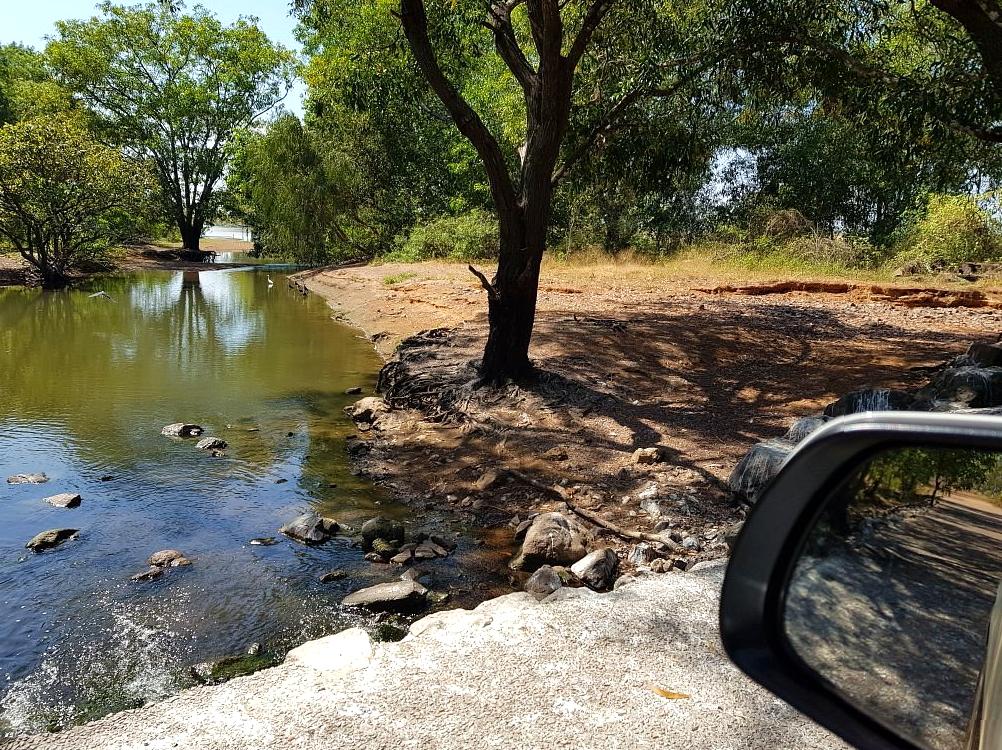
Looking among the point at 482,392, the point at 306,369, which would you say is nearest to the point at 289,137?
the point at 306,369

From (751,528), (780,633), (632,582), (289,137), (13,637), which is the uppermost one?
(289,137)

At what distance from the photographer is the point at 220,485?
7008 mm

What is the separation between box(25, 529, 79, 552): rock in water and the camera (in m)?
5.48

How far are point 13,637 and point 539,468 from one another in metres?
4.19

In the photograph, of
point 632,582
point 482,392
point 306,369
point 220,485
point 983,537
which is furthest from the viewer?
point 306,369

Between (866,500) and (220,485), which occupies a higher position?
(866,500)

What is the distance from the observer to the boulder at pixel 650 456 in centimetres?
686

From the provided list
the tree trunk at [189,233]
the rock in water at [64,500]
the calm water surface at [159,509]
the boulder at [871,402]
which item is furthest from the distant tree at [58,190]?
the boulder at [871,402]

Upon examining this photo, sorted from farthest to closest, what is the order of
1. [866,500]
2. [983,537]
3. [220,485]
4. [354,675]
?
[220,485]
[354,675]
[866,500]
[983,537]

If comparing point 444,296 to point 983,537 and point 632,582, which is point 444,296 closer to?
point 632,582

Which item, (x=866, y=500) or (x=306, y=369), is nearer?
(x=866, y=500)

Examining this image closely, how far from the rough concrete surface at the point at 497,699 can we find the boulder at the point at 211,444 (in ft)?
16.5

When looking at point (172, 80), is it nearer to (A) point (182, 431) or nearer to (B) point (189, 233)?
(B) point (189, 233)

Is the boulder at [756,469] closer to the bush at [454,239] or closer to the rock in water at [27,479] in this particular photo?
the rock in water at [27,479]
